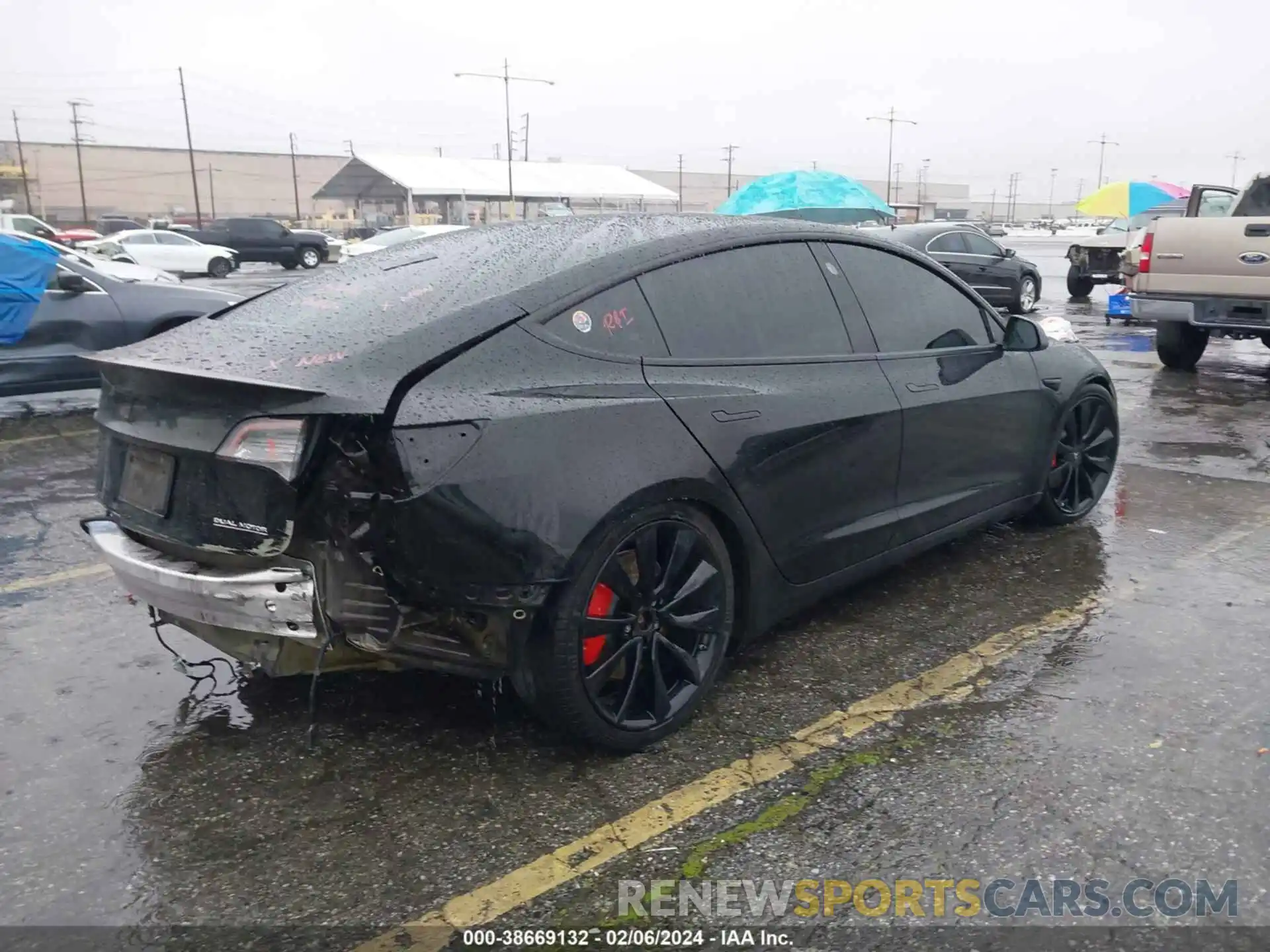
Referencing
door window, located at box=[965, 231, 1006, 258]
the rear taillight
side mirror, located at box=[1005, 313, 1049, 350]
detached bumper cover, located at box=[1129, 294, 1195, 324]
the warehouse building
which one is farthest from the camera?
the warehouse building

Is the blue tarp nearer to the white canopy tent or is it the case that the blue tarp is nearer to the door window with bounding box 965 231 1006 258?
the door window with bounding box 965 231 1006 258

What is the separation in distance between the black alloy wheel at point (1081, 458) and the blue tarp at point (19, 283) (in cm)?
757

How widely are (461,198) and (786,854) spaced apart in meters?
54.5

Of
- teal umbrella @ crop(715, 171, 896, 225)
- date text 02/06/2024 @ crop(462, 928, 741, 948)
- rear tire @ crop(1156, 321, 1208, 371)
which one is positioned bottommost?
date text 02/06/2024 @ crop(462, 928, 741, 948)

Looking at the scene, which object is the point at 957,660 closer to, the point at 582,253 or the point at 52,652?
the point at 582,253

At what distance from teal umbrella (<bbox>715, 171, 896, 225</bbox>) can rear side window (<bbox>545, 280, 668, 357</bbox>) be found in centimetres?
2261

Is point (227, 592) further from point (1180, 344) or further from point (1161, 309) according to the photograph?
point (1180, 344)

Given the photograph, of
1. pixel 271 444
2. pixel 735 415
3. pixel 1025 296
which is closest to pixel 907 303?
pixel 735 415

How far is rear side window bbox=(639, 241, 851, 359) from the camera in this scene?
11.2ft

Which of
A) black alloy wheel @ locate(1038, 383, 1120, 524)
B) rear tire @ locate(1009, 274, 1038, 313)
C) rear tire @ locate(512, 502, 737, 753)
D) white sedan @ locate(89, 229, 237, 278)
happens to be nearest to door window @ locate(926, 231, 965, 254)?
rear tire @ locate(1009, 274, 1038, 313)

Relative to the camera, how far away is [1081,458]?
213 inches

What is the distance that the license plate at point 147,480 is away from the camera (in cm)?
300

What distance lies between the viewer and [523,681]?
297 centimetres

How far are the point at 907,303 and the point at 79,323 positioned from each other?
23.2ft
